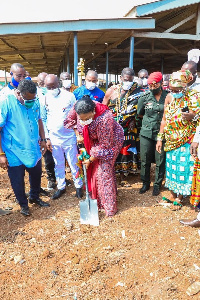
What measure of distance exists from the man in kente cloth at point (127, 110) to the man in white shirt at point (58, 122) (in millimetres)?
722

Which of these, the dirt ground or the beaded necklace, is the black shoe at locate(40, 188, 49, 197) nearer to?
the dirt ground

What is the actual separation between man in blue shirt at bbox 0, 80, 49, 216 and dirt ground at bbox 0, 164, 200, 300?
558 millimetres

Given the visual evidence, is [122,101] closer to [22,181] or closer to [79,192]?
[79,192]

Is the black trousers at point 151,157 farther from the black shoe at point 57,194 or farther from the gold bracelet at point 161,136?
the black shoe at point 57,194

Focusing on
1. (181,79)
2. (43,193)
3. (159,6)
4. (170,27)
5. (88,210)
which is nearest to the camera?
(181,79)

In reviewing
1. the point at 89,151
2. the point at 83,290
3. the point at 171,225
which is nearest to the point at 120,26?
the point at 89,151

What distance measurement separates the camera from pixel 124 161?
438 centimetres

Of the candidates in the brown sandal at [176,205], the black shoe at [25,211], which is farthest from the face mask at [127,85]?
the black shoe at [25,211]

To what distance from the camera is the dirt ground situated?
2.28 metres

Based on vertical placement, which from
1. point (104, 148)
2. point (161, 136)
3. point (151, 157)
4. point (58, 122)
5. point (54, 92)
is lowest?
point (151, 157)

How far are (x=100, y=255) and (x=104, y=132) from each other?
4.49 ft

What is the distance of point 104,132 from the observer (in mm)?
3143

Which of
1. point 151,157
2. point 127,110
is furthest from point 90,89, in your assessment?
Answer: point 151,157

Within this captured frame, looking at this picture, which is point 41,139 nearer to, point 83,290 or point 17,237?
point 17,237
